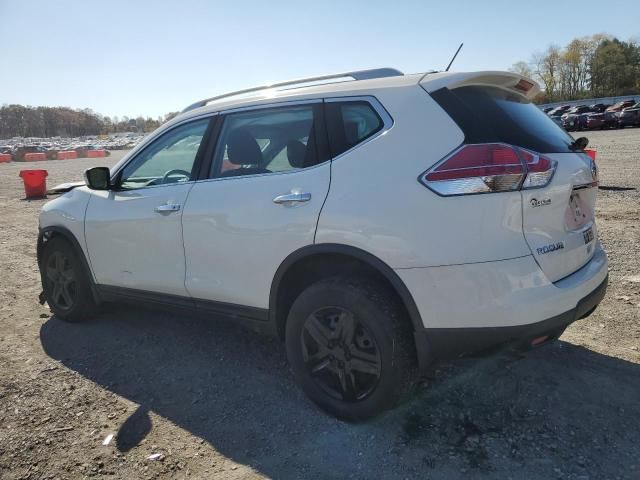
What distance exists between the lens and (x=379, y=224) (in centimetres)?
249

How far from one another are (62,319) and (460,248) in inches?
150

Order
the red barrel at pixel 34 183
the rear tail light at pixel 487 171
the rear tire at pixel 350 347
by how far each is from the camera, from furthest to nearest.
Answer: the red barrel at pixel 34 183 → the rear tire at pixel 350 347 → the rear tail light at pixel 487 171

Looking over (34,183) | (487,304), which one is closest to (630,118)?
(34,183)

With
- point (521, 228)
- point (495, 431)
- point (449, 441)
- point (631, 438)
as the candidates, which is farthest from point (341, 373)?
point (631, 438)

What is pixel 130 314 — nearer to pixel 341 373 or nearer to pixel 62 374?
pixel 62 374

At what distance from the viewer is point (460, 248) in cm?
232

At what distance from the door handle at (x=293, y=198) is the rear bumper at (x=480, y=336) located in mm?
929

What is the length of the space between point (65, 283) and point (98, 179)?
1.13 metres

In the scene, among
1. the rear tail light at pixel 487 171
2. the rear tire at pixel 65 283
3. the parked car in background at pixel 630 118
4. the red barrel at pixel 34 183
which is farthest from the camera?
the parked car in background at pixel 630 118

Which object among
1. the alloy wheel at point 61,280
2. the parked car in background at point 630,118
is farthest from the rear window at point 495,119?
the parked car in background at point 630,118

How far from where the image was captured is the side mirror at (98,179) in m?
3.97

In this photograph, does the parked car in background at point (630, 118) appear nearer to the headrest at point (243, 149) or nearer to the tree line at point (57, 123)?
the headrest at point (243, 149)

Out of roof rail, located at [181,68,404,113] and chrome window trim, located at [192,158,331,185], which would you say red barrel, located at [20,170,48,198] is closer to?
roof rail, located at [181,68,404,113]

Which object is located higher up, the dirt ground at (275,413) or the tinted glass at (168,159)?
the tinted glass at (168,159)
